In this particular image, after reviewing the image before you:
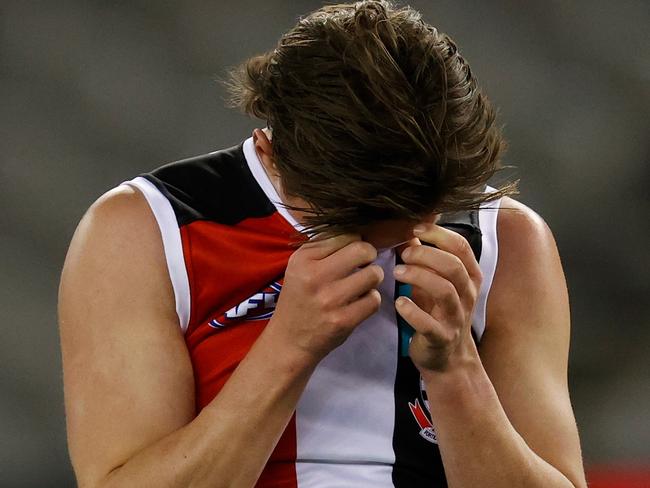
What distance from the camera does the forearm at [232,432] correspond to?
93cm

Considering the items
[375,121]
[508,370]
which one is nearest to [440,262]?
[375,121]

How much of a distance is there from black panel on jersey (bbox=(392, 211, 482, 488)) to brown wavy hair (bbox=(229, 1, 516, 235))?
173 mm

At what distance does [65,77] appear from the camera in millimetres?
1655

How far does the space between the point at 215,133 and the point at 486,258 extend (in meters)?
0.70

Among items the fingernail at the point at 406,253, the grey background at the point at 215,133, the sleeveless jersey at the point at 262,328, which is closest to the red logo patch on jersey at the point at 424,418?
the sleeveless jersey at the point at 262,328

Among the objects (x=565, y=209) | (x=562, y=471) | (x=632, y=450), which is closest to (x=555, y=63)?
(x=565, y=209)

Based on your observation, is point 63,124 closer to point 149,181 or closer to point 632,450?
point 149,181

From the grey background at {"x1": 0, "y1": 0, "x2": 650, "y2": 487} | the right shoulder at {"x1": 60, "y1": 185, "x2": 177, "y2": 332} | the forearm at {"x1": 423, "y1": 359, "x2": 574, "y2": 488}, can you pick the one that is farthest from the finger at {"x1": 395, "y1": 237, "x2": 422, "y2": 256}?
the grey background at {"x1": 0, "y1": 0, "x2": 650, "y2": 487}

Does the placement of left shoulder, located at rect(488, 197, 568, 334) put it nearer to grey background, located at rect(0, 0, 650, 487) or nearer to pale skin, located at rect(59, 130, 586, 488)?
pale skin, located at rect(59, 130, 586, 488)

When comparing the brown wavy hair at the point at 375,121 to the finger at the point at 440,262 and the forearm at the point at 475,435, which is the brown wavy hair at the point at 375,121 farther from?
the forearm at the point at 475,435

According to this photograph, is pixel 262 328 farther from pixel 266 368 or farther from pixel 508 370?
pixel 508 370

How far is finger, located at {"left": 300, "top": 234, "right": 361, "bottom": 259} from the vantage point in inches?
34.9

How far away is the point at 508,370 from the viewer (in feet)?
3.55

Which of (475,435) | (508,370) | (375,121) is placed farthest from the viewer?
(508,370)
